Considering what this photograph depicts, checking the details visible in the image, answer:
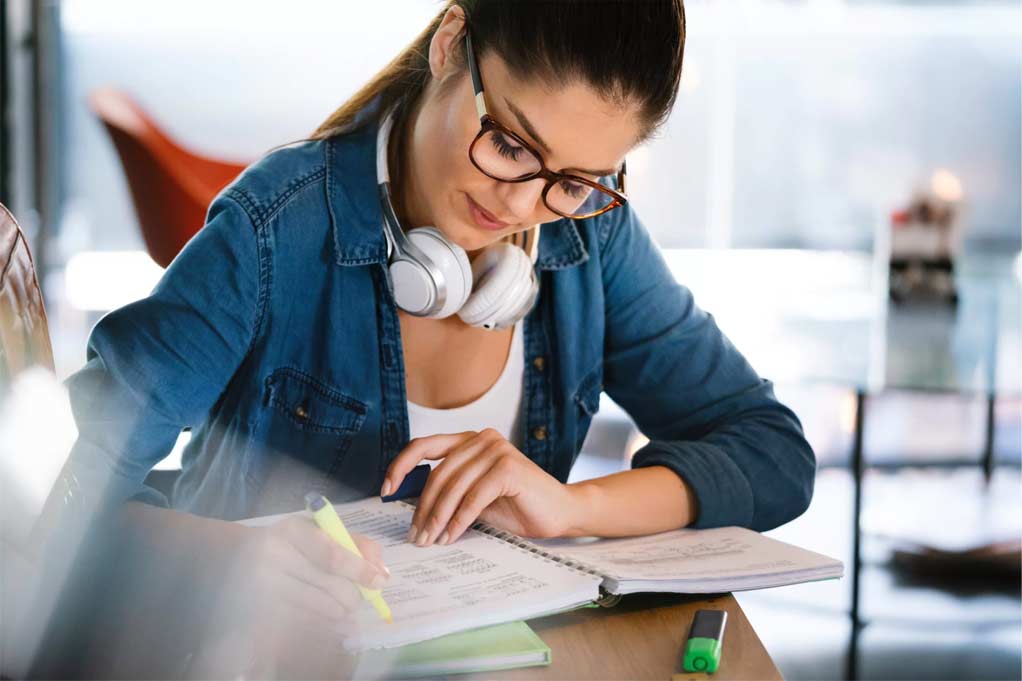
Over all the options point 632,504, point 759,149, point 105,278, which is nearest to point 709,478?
point 632,504

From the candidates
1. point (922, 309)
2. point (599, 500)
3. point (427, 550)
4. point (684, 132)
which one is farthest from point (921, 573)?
point (684, 132)

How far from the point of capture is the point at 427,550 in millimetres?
816

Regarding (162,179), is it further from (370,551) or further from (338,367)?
(370,551)

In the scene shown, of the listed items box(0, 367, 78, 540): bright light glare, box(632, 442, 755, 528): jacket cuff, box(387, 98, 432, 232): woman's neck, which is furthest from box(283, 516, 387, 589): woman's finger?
box(387, 98, 432, 232): woman's neck

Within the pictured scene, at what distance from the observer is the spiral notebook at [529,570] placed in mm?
694

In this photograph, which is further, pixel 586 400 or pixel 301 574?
pixel 586 400

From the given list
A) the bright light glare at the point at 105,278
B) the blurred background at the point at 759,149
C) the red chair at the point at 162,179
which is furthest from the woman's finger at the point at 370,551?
the bright light glare at the point at 105,278

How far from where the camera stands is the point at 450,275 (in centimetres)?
105

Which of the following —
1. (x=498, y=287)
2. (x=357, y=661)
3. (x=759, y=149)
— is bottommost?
(x=357, y=661)

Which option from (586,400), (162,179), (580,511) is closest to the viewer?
(580,511)

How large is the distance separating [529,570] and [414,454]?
15 cm

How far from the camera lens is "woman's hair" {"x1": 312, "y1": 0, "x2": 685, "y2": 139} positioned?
0.92m

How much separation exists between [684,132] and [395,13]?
1.42m

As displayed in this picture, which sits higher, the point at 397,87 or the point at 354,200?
the point at 397,87
